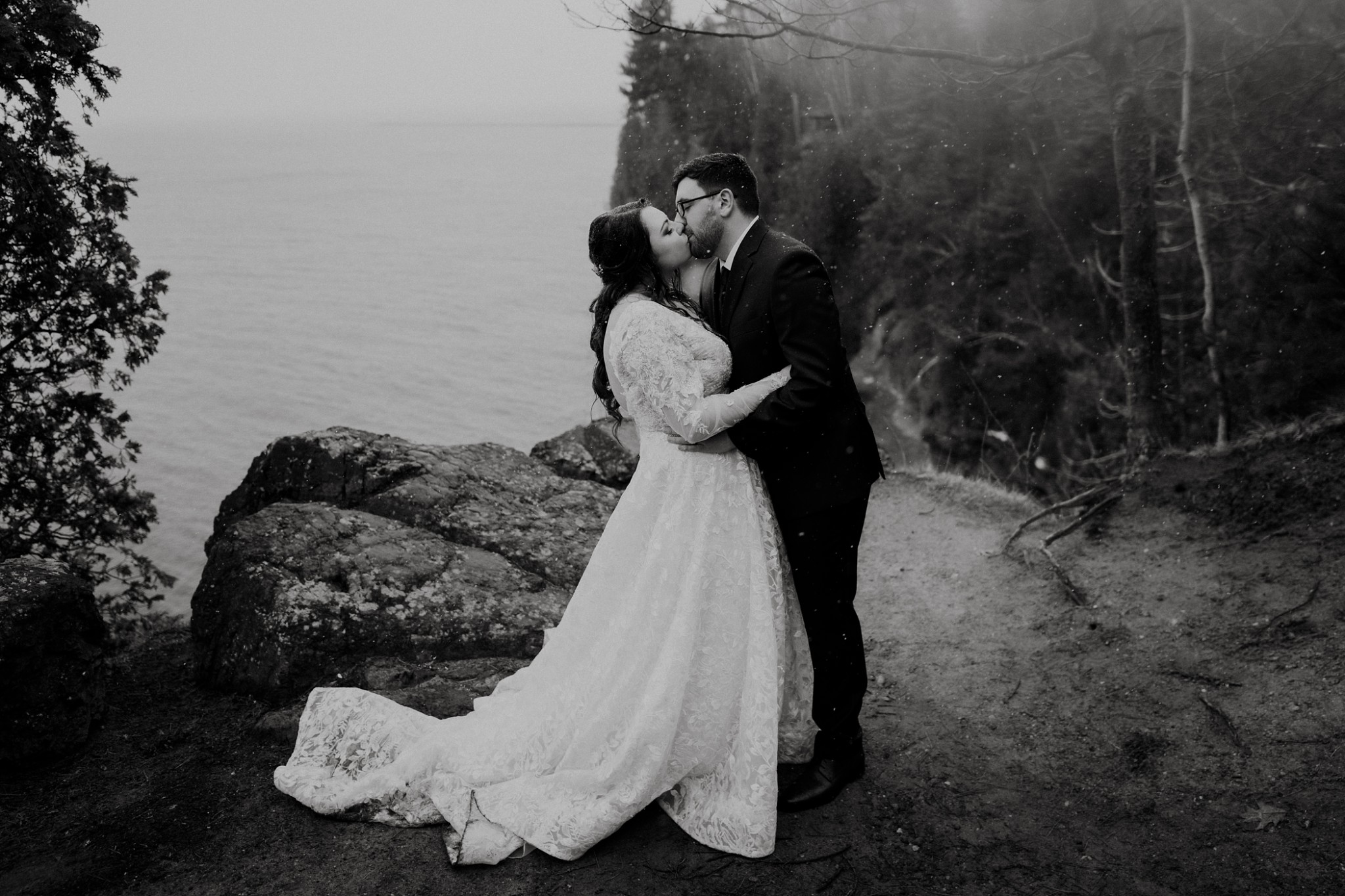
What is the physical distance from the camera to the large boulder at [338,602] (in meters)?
4.65

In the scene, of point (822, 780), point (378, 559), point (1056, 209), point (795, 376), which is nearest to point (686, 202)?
point (795, 376)

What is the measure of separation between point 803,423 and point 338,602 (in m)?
2.87

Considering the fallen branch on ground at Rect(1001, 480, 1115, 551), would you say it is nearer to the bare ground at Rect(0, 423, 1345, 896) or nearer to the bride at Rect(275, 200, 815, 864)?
the bare ground at Rect(0, 423, 1345, 896)

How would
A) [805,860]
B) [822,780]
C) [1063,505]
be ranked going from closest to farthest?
[805,860]
[822,780]
[1063,505]

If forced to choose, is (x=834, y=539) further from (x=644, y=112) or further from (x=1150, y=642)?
(x=644, y=112)

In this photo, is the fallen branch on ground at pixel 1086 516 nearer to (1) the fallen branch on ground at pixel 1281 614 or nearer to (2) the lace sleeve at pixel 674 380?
(1) the fallen branch on ground at pixel 1281 614

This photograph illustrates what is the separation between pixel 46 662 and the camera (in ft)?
13.5

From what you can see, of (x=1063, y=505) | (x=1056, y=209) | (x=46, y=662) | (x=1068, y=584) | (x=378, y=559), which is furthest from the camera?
(x=1056, y=209)

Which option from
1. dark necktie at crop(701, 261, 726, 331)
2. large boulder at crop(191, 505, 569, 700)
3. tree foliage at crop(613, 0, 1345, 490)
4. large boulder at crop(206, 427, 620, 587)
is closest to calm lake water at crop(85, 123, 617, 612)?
large boulder at crop(206, 427, 620, 587)

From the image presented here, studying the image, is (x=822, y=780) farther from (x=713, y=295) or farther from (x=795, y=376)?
(x=713, y=295)

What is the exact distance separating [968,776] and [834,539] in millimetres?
1308

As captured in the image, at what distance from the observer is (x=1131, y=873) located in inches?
127

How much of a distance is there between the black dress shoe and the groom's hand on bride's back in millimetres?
1411

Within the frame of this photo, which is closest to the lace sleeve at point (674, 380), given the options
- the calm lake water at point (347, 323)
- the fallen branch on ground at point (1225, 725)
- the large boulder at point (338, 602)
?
the large boulder at point (338, 602)
